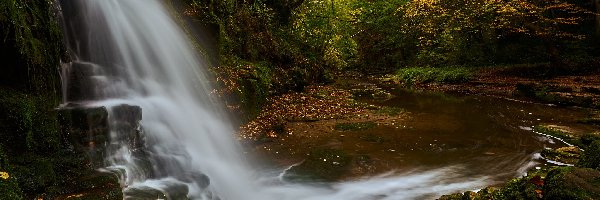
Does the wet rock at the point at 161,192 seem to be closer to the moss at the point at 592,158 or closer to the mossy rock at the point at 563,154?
the moss at the point at 592,158

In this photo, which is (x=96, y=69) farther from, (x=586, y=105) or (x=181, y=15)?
(x=586, y=105)

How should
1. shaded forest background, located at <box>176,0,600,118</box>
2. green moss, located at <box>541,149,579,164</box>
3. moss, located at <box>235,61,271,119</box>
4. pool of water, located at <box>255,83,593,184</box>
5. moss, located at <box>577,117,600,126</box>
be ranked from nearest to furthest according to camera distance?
green moss, located at <box>541,149,579,164</box>
pool of water, located at <box>255,83,593,184</box>
moss, located at <box>577,117,600,126</box>
moss, located at <box>235,61,271,119</box>
shaded forest background, located at <box>176,0,600,118</box>

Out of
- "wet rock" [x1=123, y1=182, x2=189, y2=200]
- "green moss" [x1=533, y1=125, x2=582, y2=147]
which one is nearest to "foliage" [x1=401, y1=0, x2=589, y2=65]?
"green moss" [x1=533, y1=125, x2=582, y2=147]

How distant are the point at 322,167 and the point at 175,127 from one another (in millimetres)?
3075

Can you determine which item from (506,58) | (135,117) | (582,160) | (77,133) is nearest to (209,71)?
(135,117)

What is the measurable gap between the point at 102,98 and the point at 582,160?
7283mm

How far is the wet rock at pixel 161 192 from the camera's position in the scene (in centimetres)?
493

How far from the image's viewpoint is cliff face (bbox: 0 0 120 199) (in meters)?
4.54

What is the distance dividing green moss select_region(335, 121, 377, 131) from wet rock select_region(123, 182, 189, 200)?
616cm

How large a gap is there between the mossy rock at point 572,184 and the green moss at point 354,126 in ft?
22.7

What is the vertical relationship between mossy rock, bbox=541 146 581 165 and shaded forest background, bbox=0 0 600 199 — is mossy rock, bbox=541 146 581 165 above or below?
below

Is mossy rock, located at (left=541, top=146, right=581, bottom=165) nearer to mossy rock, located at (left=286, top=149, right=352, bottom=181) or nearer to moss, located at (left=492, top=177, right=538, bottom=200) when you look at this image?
moss, located at (left=492, top=177, right=538, bottom=200)

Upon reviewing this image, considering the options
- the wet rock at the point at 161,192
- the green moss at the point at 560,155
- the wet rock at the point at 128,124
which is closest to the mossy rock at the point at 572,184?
the green moss at the point at 560,155

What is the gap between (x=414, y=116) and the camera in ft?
43.8
